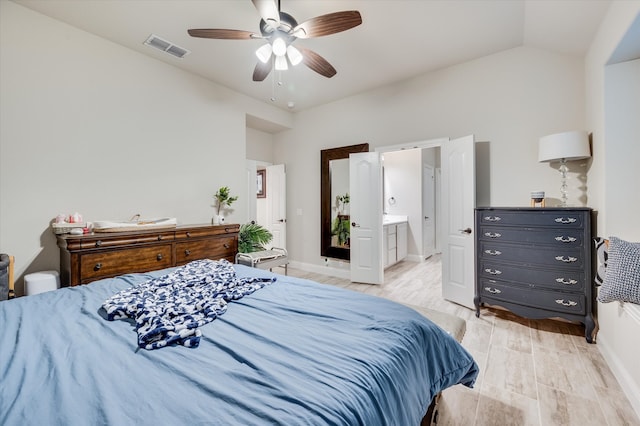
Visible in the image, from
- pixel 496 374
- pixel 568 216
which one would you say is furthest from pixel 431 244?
pixel 496 374

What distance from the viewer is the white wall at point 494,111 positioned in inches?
113

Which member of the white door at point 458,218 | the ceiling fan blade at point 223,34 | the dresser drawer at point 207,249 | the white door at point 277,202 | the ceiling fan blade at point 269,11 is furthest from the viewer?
the white door at point 277,202

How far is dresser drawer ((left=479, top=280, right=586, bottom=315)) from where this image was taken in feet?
7.88

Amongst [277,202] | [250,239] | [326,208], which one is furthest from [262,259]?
[277,202]

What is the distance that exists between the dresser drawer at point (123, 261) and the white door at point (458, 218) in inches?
130

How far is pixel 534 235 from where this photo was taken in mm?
2568

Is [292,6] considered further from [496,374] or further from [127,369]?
[496,374]

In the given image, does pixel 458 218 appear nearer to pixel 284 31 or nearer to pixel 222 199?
pixel 284 31

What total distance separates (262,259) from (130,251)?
4.89ft

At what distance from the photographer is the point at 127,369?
0.82m

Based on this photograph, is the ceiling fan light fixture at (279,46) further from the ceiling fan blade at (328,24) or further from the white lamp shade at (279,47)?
the ceiling fan blade at (328,24)

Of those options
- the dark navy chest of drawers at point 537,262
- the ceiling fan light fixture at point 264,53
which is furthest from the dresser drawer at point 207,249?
the dark navy chest of drawers at point 537,262

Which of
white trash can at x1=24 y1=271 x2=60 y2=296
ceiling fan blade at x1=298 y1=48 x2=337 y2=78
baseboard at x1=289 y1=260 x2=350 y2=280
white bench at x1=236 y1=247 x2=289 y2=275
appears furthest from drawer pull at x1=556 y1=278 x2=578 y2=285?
white trash can at x1=24 y1=271 x2=60 y2=296

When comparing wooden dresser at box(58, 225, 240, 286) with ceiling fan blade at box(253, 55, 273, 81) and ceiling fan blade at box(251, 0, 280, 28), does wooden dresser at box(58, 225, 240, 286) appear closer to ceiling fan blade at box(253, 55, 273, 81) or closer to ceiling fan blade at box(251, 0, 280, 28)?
ceiling fan blade at box(253, 55, 273, 81)
